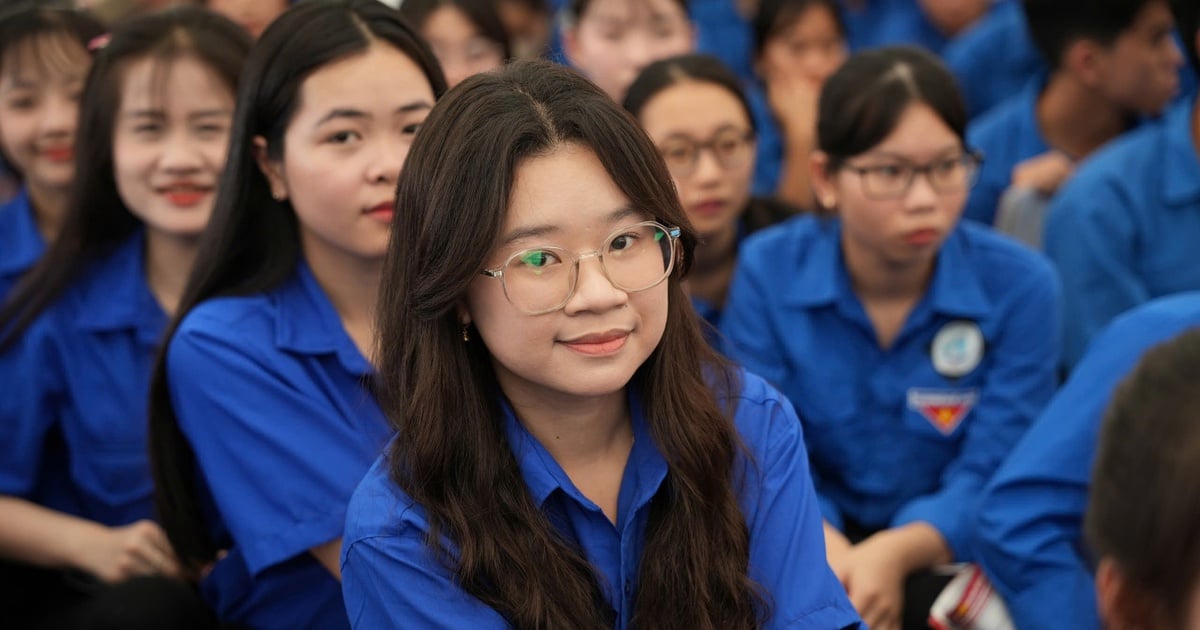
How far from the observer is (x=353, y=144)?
2.08 metres

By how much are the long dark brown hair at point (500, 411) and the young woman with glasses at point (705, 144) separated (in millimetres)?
1312

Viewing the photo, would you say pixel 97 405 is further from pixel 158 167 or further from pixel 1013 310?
pixel 1013 310

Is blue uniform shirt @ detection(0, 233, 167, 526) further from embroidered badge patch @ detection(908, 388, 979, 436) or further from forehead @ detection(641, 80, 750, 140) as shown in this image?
embroidered badge patch @ detection(908, 388, 979, 436)

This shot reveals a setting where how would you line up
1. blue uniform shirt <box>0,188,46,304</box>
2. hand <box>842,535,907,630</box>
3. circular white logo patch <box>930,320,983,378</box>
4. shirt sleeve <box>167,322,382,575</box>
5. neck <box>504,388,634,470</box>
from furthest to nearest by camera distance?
blue uniform shirt <box>0,188,46,304</box> → circular white logo patch <box>930,320,983,378</box> → hand <box>842,535,907,630</box> → shirt sleeve <box>167,322,382,575</box> → neck <box>504,388,634,470</box>

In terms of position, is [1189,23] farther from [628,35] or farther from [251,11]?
[251,11]

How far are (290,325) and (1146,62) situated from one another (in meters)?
2.35

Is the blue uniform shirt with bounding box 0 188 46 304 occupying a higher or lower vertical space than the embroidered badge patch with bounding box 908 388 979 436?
higher

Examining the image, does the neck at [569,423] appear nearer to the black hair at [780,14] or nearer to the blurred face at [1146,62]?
the blurred face at [1146,62]

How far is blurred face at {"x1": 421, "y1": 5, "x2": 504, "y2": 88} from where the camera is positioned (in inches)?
134

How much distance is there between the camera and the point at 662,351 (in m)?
1.64

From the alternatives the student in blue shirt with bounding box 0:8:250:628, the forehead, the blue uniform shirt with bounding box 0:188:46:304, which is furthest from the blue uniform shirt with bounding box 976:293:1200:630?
the blue uniform shirt with bounding box 0:188:46:304

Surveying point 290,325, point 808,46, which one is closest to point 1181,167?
point 808,46

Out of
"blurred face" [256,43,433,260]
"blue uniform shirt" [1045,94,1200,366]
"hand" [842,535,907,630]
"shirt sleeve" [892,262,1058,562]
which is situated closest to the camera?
"blurred face" [256,43,433,260]

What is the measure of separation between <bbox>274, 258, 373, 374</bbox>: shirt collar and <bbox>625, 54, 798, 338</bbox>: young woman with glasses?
972 millimetres
